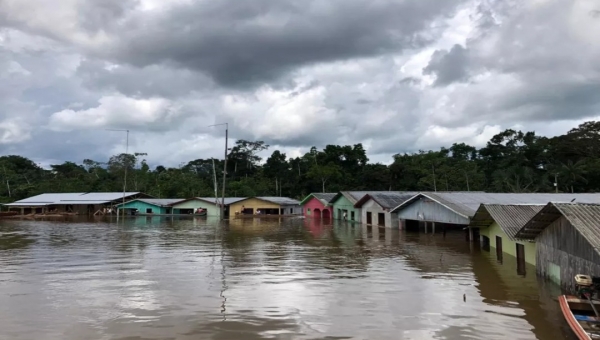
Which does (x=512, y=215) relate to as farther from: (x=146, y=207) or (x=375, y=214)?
(x=146, y=207)

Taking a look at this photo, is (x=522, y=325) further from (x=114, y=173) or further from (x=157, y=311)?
(x=114, y=173)

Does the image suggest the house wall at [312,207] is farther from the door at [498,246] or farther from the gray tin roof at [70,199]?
the door at [498,246]

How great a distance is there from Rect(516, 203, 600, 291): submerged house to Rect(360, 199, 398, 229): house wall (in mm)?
22712

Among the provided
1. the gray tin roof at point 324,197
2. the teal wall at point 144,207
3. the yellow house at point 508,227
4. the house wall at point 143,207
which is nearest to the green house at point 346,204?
the gray tin roof at point 324,197

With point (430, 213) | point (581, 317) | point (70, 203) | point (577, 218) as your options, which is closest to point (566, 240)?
point (577, 218)

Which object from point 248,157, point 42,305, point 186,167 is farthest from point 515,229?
point 186,167

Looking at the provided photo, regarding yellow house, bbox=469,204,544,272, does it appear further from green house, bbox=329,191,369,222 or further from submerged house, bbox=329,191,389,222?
green house, bbox=329,191,369,222

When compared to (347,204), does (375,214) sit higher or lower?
lower

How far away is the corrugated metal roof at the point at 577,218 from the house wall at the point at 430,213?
11832mm

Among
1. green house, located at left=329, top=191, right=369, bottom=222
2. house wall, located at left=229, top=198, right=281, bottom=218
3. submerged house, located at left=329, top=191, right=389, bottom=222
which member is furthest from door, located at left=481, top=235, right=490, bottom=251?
house wall, located at left=229, top=198, right=281, bottom=218

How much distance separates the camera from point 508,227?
1775 centimetres

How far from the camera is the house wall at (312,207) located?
188ft

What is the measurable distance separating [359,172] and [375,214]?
115 ft

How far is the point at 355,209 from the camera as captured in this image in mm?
48375
